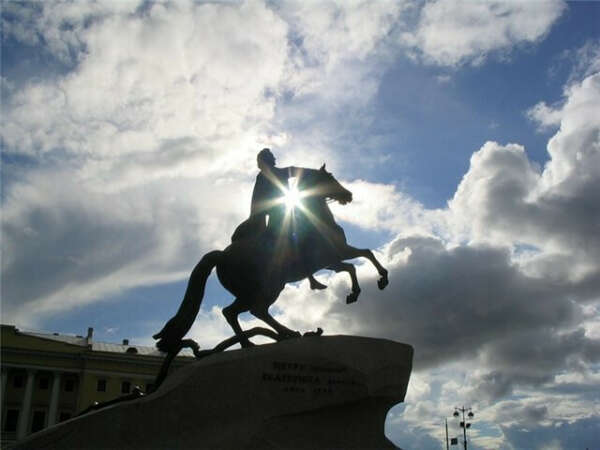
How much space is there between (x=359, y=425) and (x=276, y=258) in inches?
115

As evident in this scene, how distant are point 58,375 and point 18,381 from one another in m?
2.99

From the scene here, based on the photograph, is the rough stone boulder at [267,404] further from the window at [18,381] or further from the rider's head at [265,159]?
the window at [18,381]

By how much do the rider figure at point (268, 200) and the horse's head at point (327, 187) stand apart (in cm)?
32

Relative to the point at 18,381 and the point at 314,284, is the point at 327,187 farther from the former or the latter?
the point at 18,381

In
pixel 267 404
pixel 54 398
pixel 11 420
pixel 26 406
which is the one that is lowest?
pixel 267 404

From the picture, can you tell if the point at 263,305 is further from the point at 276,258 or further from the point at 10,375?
the point at 10,375

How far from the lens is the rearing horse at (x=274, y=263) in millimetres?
10000

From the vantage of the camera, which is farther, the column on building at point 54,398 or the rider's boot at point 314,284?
the column on building at point 54,398

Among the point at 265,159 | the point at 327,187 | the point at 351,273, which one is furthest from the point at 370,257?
the point at 265,159

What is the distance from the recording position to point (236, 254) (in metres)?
9.99

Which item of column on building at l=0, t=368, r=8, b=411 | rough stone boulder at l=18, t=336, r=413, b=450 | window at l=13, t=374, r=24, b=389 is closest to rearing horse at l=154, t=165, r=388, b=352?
rough stone boulder at l=18, t=336, r=413, b=450

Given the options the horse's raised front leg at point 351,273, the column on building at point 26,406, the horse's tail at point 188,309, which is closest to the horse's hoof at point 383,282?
the horse's raised front leg at point 351,273

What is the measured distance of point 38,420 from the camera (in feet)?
156

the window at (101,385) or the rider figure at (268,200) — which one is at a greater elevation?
the window at (101,385)
